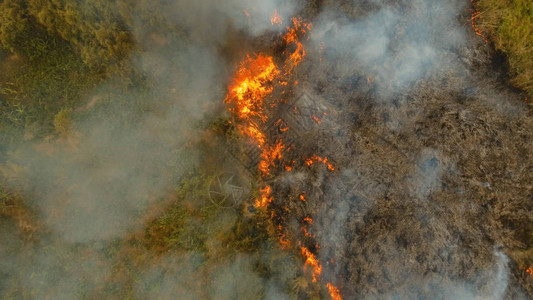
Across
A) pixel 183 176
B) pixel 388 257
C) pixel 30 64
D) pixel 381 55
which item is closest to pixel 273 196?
pixel 183 176

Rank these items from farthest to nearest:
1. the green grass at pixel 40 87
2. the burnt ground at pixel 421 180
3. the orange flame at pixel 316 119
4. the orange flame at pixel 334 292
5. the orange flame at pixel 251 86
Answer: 1. the orange flame at pixel 251 86
2. the orange flame at pixel 316 119
3. the orange flame at pixel 334 292
4. the green grass at pixel 40 87
5. the burnt ground at pixel 421 180

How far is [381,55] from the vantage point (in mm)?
5125

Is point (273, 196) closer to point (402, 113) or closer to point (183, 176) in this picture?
point (183, 176)

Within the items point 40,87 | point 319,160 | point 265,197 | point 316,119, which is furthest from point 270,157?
point 40,87

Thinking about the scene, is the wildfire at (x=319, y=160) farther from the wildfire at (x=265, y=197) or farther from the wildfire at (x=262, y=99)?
the wildfire at (x=265, y=197)

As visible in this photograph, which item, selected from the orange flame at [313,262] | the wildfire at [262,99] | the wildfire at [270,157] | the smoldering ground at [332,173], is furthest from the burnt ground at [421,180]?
the wildfire at [270,157]

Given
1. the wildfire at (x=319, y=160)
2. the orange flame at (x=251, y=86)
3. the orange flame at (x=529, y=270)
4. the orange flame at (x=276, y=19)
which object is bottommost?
the orange flame at (x=529, y=270)

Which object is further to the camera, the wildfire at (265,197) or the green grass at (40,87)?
the wildfire at (265,197)

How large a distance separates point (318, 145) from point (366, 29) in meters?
2.29

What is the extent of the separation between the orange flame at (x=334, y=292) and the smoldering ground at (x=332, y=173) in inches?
4.4

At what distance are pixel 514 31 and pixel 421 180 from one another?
3046 mm

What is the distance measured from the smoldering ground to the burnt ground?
0.08 feet

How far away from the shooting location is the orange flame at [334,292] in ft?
17.2

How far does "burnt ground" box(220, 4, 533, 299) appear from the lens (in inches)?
192
